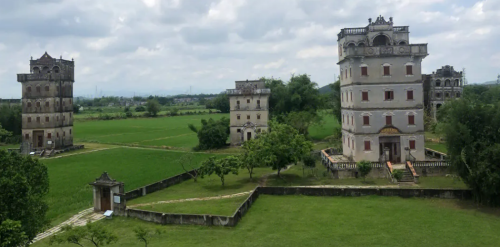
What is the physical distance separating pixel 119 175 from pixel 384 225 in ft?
91.8

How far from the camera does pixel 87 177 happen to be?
39906 mm

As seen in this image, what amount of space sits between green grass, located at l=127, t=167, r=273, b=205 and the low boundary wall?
2.92 meters

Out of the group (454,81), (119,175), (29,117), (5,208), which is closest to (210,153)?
(119,175)

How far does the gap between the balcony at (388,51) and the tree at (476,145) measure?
1078cm

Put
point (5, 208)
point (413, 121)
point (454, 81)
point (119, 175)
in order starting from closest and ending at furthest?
point (5, 208) → point (413, 121) → point (119, 175) → point (454, 81)

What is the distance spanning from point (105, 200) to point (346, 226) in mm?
16101

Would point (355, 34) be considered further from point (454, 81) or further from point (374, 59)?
point (454, 81)

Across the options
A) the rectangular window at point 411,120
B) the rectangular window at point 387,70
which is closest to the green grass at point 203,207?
the rectangular window at point 411,120

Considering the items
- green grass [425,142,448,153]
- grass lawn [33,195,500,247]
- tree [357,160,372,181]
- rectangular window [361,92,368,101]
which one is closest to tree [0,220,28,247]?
grass lawn [33,195,500,247]

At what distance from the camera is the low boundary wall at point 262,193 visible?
22.9 meters

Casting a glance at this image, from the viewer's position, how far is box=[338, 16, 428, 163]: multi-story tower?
1491 inches

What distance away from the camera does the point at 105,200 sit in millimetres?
26938

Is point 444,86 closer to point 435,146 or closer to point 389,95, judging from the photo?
point 435,146

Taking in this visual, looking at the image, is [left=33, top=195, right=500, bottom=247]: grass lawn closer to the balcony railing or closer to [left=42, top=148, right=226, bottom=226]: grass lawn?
[left=42, top=148, right=226, bottom=226]: grass lawn
